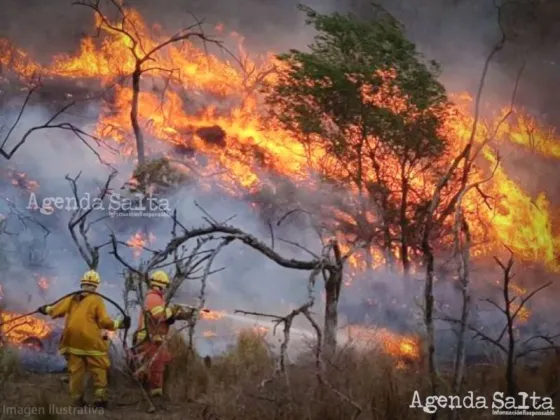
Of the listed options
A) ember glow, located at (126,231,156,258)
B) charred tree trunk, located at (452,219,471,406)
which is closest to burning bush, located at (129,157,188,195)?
ember glow, located at (126,231,156,258)

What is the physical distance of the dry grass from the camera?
23.4 ft

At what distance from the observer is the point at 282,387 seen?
24.2 feet

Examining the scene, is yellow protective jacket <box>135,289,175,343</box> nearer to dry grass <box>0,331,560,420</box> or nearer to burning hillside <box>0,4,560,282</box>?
dry grass <box>0,331,560,420</box>

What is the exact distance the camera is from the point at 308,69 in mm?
9133

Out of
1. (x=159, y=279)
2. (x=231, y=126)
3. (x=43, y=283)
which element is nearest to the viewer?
(x=159, y=279)

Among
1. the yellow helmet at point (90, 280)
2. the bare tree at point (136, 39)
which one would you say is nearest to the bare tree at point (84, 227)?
the bare tree at point (136, 39)

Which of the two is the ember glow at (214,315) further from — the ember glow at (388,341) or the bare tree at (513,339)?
the bare tree at (513,339)

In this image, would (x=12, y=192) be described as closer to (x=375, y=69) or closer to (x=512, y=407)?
(x=375, y=69)

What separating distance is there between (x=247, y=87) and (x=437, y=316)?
3373 millimetres

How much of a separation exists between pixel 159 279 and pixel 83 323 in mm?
897

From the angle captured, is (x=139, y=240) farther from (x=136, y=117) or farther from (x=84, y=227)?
(x=136, y=117)

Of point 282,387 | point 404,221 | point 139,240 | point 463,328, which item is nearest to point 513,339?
point 463,328

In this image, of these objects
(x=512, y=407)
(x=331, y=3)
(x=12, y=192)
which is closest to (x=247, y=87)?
(x=331, y=3)

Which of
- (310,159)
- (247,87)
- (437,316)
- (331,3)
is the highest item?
(331,3)
